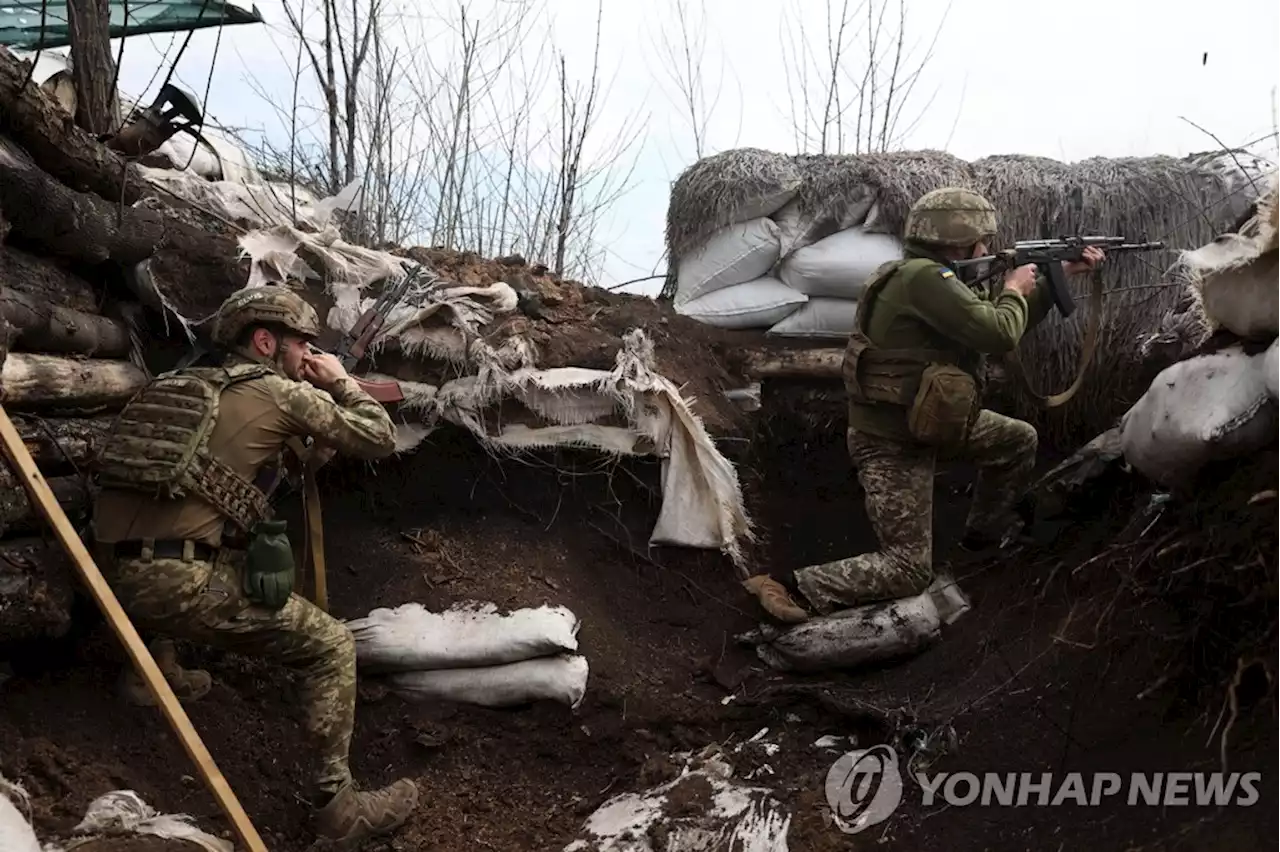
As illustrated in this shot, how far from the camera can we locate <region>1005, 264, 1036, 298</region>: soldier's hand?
3502 millimetres

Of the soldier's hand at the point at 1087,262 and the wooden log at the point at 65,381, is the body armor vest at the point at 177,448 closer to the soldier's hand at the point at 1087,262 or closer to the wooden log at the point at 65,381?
the wooden log at the point at 65,381

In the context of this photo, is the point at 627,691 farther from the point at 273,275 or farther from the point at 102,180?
the point at 102,180

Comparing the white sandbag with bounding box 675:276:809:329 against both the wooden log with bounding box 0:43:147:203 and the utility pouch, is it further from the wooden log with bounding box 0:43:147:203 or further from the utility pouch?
the wooden log with bounding box 0:43:147:203

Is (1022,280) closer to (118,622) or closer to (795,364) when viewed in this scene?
(795,364)

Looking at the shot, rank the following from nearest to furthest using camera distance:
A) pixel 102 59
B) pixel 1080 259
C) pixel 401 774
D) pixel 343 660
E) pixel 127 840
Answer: pixel 127 840 → pixel 343 660 → pixel 401 774 → pixel 1080 259 → pixel 102 59

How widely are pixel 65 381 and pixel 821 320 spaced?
3.05 metres

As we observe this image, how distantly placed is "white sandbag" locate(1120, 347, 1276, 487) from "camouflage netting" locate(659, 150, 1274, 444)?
1105mm

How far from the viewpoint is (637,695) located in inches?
131

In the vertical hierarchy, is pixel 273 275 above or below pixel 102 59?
below

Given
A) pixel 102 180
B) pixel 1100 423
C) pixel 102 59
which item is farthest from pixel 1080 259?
pixel 102 59

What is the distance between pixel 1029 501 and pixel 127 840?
3.16 meters

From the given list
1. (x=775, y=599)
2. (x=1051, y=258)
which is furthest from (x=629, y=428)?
(x=1051, y=258)

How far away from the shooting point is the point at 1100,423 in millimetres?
4105

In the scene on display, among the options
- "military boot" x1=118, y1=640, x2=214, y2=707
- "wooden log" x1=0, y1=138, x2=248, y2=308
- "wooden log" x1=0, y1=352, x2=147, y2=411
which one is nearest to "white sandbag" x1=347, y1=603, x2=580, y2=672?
"military boot" x1=118, y1=640, x2=214, y2=707
